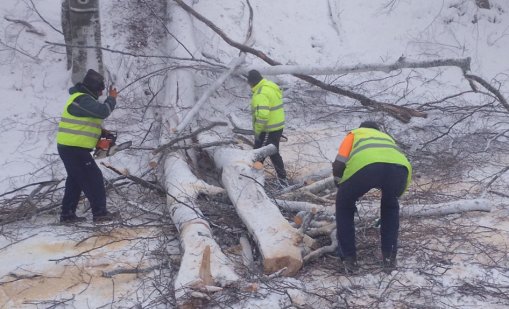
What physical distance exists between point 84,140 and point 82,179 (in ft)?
1.41

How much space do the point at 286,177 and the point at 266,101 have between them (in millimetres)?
1106

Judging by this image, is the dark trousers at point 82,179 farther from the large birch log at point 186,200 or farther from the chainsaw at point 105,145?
the large birch log at point 186,200

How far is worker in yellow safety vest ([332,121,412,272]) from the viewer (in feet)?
15.0

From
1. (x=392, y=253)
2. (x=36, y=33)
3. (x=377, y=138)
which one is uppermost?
(x=36, y=33)

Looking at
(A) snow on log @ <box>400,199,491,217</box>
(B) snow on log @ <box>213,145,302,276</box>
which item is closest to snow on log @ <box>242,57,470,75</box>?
(B) snow on log @ <box>213,145,302,276</box>

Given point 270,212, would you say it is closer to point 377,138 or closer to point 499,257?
point 377,138

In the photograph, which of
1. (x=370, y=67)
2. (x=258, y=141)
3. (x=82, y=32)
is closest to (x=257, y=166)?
(x=258, y=141)

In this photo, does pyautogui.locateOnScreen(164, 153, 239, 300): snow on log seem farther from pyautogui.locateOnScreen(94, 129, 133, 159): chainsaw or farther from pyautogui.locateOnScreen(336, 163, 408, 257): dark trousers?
pyautogui.locateOnScreen(336, 163, 408, 257): dark trousers

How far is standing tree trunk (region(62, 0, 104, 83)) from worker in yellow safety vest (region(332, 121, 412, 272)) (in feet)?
17.3

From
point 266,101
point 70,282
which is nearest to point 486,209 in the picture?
point 266,101

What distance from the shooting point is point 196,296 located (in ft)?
13.9

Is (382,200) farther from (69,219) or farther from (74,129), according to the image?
(69,219)

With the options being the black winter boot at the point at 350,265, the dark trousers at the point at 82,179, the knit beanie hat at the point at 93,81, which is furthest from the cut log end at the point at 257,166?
the knit beanie hat at the point at 93,81

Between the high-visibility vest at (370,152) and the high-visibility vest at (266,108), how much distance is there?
2.46 m
